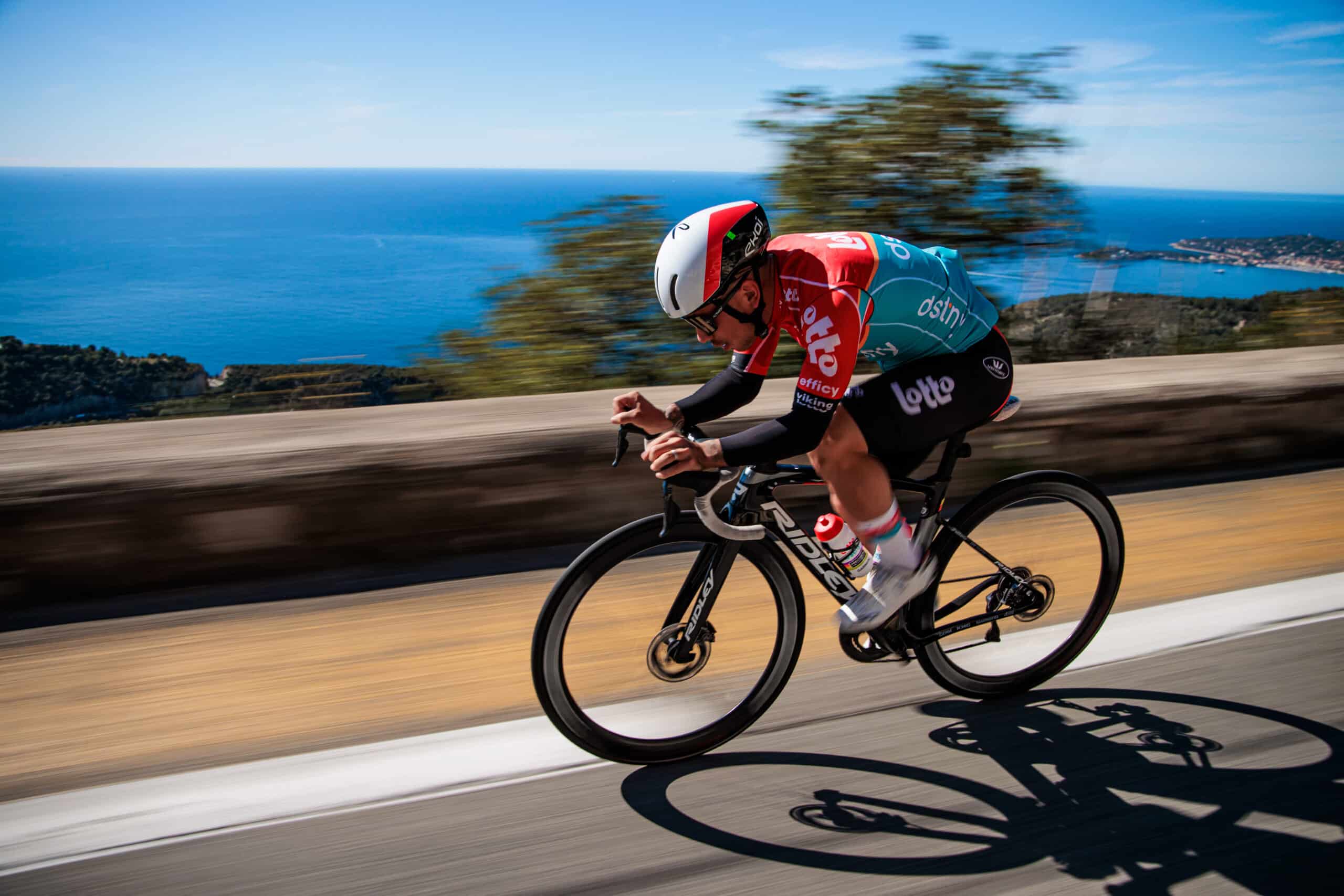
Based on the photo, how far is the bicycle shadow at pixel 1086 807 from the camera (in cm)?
240

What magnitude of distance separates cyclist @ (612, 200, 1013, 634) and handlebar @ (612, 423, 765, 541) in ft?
0.21

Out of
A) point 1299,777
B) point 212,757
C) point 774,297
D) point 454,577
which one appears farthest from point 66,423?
point 1299,777

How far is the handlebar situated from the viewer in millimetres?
2605

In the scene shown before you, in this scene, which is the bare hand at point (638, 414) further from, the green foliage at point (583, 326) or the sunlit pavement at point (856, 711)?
the green foliage at point (583, 326)

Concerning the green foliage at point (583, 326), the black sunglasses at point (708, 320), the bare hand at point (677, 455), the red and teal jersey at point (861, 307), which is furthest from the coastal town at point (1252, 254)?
the bare hand at point (677, 455)

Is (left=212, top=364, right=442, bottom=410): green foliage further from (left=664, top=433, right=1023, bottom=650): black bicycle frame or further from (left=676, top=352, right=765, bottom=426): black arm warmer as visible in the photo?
(left=664, top=433, right=1023, bottom=650): black bicycle frame

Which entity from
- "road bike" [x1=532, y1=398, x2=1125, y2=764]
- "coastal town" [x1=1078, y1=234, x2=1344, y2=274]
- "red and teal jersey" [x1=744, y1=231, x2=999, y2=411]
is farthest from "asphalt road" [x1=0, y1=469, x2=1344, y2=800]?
"coastal town" [x1=1078, y1=234, x2=1344, y2=274]

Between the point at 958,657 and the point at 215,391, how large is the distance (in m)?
4.58

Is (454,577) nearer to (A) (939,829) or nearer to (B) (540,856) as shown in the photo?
(B) (540,856)

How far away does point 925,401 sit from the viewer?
283 cm

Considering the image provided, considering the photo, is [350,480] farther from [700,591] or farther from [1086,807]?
[1086,807]

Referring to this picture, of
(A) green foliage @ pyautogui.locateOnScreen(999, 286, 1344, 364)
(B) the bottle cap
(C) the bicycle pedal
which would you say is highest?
(A) green foliage @ pyautogui.locateOnScreen(999, 286, 1344, 364)

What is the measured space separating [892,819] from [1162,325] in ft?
23.2

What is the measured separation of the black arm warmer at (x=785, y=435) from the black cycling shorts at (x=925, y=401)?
0.36 meters
